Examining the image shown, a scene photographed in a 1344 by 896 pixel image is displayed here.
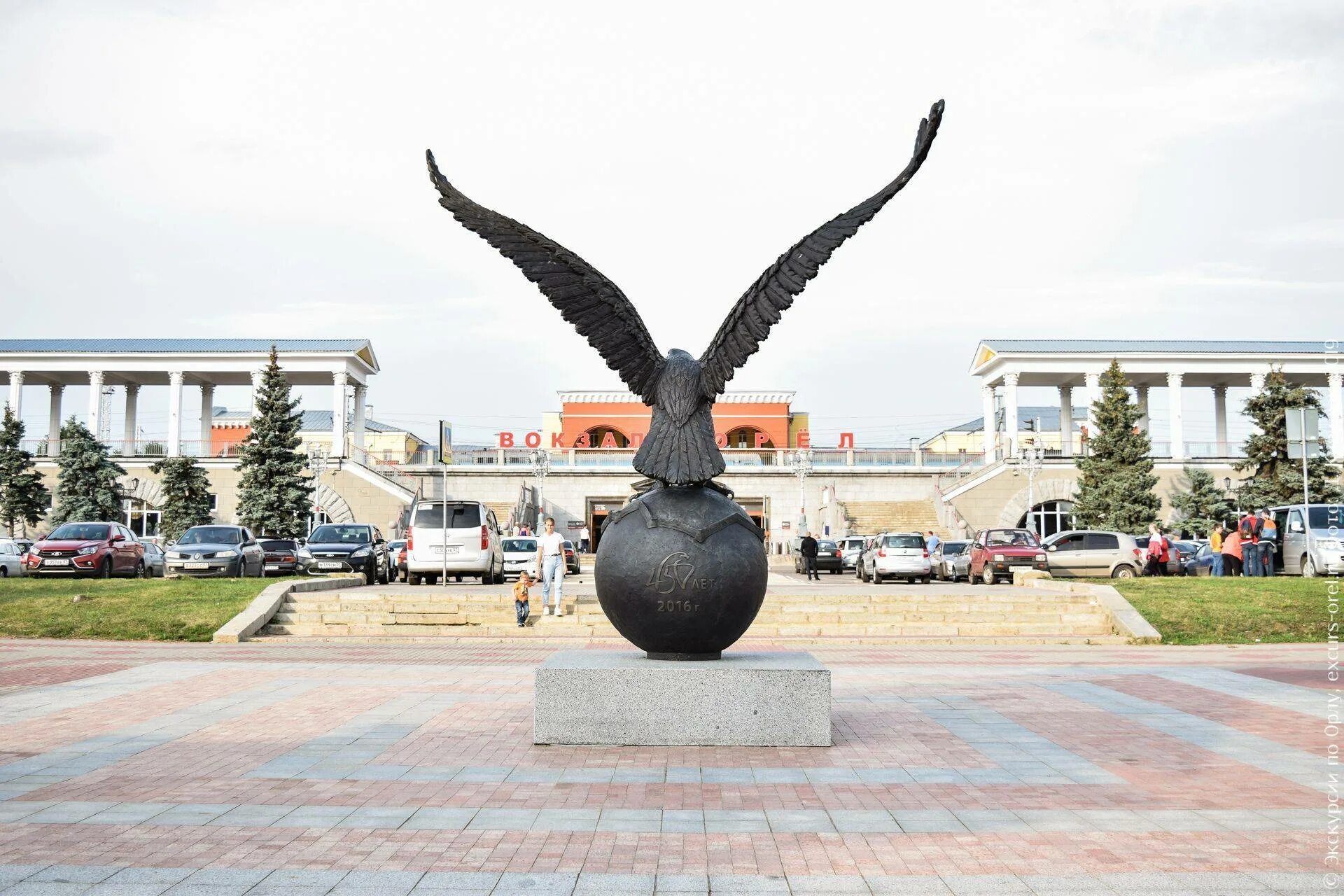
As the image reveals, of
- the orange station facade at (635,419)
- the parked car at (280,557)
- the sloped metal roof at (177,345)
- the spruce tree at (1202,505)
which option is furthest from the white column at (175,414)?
the spruce tree at (1202,505)

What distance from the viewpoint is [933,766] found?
25.9ft

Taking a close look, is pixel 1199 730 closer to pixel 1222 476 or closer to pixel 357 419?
pixel 1222 476

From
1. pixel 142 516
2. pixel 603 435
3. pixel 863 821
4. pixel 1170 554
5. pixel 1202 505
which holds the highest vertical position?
pixel 603 435

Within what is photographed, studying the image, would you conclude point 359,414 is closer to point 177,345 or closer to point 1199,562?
point 177,345

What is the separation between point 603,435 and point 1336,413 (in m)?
44.0

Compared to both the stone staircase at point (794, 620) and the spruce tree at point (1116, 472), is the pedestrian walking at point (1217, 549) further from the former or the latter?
the spruce tree at point (1116, 472)

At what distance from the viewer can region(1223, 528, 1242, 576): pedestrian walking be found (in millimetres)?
27234

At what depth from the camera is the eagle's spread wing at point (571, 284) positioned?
27.6 ft

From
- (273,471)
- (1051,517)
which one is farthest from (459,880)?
(1051,517)

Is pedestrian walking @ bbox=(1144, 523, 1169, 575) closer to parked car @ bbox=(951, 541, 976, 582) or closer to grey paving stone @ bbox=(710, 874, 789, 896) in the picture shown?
parked car @ bbox=(951, 541, 976, 582)

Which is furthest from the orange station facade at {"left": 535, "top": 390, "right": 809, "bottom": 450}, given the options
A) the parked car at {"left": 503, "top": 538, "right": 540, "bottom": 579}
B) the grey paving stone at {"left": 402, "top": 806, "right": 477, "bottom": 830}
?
the grey paving stone at {"left": 402, "top": 806, "right": 477, "bottom": 830}

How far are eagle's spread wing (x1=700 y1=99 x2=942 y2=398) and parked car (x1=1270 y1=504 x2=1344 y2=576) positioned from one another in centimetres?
2105

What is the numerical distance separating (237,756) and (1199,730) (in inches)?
306

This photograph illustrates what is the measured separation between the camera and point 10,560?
32156 mm
